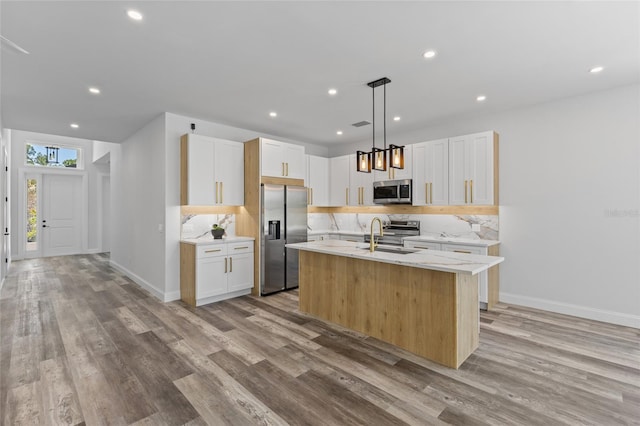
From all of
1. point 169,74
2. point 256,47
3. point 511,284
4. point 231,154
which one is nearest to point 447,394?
point 511,284

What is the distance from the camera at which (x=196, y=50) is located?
281cm

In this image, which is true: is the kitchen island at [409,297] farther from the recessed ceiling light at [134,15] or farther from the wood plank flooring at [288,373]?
the recessed ceiling light at [134,15]

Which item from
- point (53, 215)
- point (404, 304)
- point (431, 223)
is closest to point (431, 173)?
point (431, 223)

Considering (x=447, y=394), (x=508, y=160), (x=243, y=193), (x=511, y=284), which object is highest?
(x=508, y=160)

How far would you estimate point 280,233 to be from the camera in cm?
512

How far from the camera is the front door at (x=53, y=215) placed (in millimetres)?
8539

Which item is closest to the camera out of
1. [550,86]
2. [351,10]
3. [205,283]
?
[351,10]

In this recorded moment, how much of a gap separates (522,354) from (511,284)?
1847mm

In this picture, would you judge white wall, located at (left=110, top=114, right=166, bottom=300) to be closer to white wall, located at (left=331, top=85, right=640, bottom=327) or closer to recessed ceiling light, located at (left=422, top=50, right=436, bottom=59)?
recessed ceiling light, located at (left=422, top=50, right=436, bottom=59)

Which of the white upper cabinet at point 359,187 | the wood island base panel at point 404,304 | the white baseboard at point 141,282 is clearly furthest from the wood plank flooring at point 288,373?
the white upper cabinet at point 359,187

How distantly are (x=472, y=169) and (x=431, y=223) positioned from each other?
1229 mm

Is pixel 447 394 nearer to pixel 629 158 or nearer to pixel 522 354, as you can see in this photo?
pixel 522 354

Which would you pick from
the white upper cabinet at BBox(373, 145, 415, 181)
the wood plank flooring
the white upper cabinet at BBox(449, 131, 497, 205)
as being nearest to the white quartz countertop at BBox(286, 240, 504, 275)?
the wood plank flooring

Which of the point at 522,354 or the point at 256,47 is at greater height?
the point at 256,47
